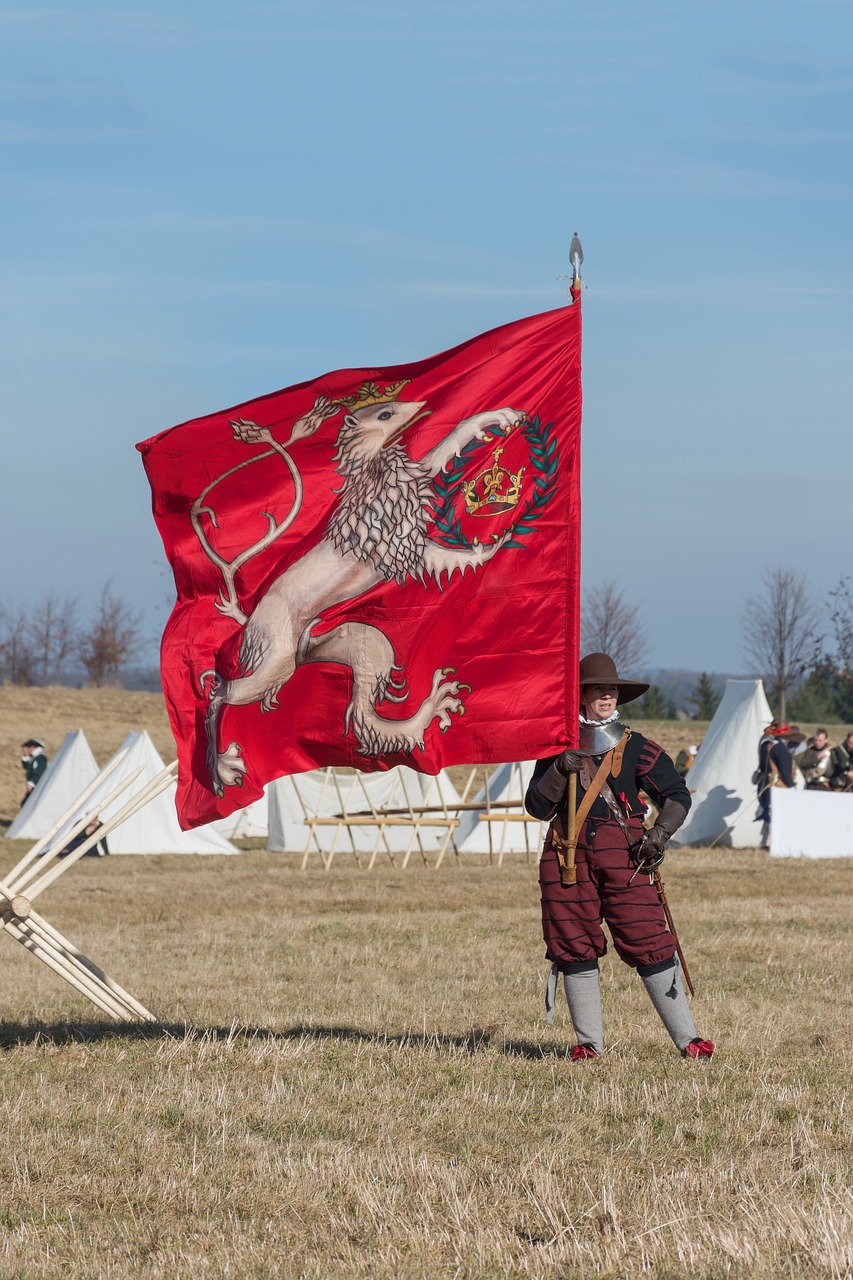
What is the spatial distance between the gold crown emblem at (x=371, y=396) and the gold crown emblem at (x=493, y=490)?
58 cm

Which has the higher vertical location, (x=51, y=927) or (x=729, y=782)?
(x=51, y=927)

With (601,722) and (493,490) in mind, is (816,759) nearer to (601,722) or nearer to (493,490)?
(601,722)

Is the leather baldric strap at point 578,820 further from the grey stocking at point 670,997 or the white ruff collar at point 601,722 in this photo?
the grey stocking at point 670,997

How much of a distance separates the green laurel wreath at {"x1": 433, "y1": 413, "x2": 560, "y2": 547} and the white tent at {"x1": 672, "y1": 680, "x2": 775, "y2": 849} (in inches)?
648

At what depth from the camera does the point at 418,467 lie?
23.6 ft

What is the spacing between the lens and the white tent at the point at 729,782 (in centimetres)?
2295

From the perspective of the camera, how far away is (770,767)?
22359mm

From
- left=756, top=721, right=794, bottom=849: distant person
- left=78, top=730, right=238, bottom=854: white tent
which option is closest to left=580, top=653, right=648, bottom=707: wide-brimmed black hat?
left=756, top=721, right=794, bottom=849: distant person

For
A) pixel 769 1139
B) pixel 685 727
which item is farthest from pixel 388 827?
pixel 685 727

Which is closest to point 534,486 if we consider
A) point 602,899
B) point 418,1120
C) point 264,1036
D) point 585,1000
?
point 602,899

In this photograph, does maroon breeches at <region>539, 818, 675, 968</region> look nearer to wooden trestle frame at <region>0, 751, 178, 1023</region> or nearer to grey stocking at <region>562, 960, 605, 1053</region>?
grey stocking at <region>562, 960, 605, 1053</region>

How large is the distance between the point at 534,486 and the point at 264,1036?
330 cm

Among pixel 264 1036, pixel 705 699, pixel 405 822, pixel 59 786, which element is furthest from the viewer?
pixel 705 699

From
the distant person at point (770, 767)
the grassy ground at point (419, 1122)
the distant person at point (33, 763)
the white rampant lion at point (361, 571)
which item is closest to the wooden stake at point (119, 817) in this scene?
the white rampant lion at point (361, 571)
